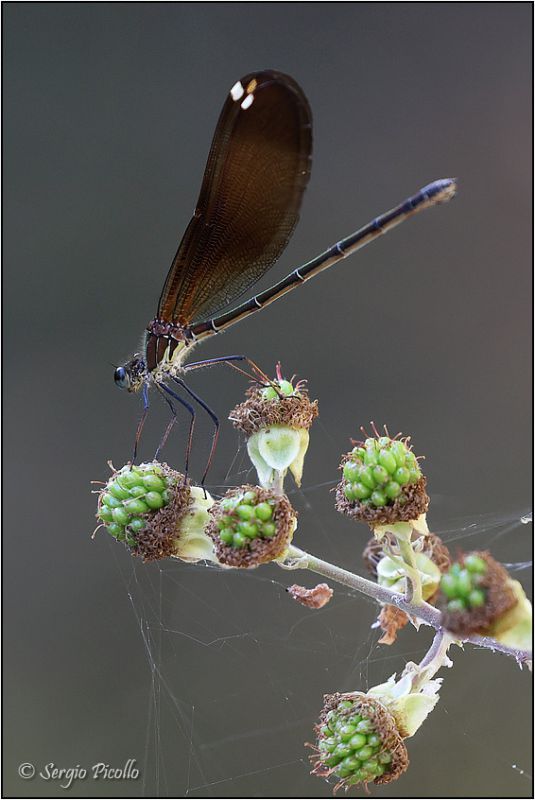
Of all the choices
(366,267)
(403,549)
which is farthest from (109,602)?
(403,549)

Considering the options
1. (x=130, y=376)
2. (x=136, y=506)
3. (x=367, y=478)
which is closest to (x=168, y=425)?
(x=130, y=376)

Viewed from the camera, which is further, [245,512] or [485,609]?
[245,512]

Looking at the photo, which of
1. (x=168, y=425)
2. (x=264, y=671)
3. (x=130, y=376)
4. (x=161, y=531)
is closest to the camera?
(x=161, y=531)

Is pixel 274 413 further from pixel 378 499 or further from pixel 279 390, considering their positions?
pixel 378 499

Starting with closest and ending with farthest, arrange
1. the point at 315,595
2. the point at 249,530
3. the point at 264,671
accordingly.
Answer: the point at 249,530 < the point at 315,595 < the point at 264,671

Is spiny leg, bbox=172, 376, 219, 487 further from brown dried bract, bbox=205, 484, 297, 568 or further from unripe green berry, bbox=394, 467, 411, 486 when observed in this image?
unripe green berry, bbox=394, 467, 411, 486

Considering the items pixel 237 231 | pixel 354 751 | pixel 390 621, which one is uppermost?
pixel 237 231

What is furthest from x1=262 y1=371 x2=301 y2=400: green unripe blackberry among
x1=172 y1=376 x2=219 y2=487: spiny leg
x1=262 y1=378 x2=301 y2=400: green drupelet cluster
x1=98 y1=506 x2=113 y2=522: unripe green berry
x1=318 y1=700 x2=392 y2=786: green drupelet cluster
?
x1=318 y1=700 x2=392 y2=786: green drupelet cluster

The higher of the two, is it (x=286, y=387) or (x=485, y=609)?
(x=286, y=387)
